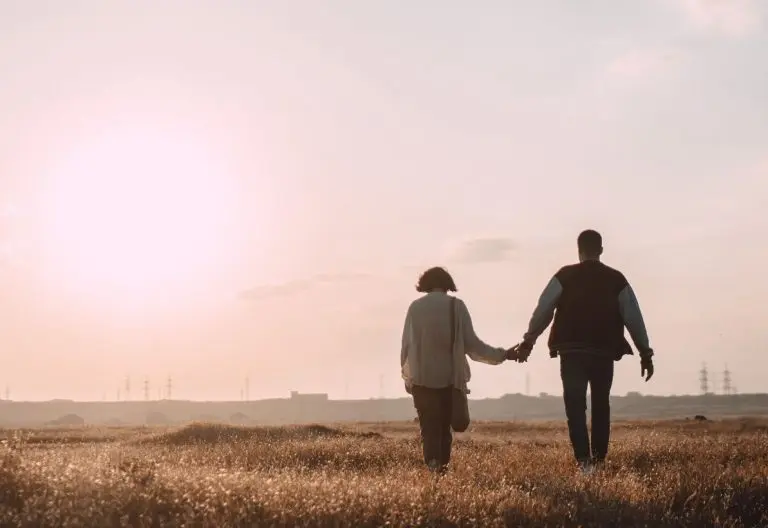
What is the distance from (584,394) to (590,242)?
71.1 inches

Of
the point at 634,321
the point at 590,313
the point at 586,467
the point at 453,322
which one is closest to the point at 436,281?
the point at 453,322

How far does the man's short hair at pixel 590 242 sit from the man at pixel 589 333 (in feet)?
0.04

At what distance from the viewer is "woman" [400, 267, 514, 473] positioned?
31.9ft

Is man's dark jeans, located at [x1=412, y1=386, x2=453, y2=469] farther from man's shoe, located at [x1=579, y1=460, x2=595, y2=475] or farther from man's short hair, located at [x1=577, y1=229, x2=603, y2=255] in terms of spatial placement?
man's short hair, located at [x1=577, y1=229, x2=603, y2=255]

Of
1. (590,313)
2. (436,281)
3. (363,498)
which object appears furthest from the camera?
(436,281)

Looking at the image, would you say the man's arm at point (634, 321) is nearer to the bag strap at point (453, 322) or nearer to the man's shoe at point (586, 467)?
the man's shoe at point (586, 467)

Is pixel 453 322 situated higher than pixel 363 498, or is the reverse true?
pixel 453 322

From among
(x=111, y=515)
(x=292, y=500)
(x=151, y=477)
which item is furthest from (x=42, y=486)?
(x=292, y=500)

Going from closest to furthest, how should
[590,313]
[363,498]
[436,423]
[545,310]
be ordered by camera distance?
[363,498]
[436,423]
[590,313]
[545,310]

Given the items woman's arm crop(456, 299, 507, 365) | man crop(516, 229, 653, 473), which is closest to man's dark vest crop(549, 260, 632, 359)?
man crop(516, 229, 653, 473)

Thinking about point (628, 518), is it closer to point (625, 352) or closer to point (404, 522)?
point (404, 522)

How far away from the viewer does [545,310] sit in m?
10.4

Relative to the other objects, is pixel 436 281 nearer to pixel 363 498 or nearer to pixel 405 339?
pixel 405 339

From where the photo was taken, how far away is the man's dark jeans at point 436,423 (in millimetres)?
9695
